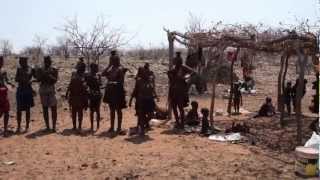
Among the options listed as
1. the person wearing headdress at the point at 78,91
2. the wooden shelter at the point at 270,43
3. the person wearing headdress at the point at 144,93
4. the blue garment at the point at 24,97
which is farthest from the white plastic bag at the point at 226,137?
the blue garment at the point at 24,97

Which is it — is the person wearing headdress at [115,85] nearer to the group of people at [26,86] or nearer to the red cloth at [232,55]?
the group of people at [26,86]

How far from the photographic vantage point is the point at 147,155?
982 cm

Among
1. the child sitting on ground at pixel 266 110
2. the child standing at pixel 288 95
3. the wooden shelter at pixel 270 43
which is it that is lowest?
the child sitting on ground at pixel 266 110

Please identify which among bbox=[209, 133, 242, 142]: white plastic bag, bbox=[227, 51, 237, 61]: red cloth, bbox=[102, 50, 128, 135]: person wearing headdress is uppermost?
bbox=[227, 51, 237, 61]: red cloth

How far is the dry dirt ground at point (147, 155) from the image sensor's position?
884cm

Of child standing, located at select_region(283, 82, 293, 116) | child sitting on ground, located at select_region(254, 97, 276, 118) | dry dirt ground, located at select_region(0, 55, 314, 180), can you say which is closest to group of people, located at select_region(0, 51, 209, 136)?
dry dirt ground, located at select_region(0, 55, 314, 180)

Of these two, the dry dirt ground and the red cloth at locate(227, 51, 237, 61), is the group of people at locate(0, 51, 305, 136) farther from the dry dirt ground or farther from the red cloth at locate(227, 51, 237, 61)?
the red cloth at locate(227, 51, 237, 61)

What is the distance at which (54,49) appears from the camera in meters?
37.9

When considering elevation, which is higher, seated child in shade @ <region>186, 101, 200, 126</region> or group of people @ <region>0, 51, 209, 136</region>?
group of people @ <region>0, 51, 209, 136</region>

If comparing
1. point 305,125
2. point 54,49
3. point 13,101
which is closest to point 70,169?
point 305,125

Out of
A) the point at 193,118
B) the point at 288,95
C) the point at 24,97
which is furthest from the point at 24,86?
the point at 288,95

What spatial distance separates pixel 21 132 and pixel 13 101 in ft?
17.0

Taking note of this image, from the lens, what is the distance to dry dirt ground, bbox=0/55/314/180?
884 centimetres

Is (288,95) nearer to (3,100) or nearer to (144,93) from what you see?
(144,93)
